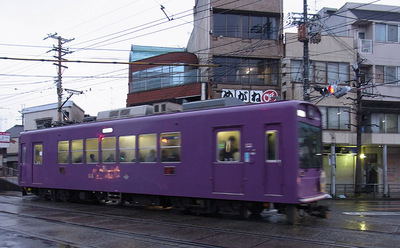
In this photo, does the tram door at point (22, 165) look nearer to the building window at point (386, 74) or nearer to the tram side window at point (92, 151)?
the tram side window at point (92, 151)

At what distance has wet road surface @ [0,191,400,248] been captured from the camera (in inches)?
275

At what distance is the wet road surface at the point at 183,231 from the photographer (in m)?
6.97

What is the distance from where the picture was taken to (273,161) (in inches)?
336

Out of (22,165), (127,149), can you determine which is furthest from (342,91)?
(22,165)

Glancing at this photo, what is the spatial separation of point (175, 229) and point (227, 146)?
252 cm

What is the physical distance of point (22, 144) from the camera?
16.0m

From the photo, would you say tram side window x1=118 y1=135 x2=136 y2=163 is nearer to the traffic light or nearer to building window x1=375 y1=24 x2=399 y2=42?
the traffic light

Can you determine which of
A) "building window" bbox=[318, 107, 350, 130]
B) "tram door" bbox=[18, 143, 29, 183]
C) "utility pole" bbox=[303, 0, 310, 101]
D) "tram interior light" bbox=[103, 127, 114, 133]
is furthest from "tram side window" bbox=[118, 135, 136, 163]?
"building window" bbox=[318, 107, 350, 130]

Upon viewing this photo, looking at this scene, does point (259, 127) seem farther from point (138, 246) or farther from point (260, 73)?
point (260, 73)

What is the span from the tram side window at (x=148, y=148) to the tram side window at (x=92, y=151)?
2.22m

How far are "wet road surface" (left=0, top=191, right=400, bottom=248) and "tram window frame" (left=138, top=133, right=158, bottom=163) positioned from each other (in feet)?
5.53

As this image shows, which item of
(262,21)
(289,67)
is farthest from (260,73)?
(262,21)

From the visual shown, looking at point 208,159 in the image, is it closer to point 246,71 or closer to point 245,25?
point 246,71

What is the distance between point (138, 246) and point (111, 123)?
6.15 meters
